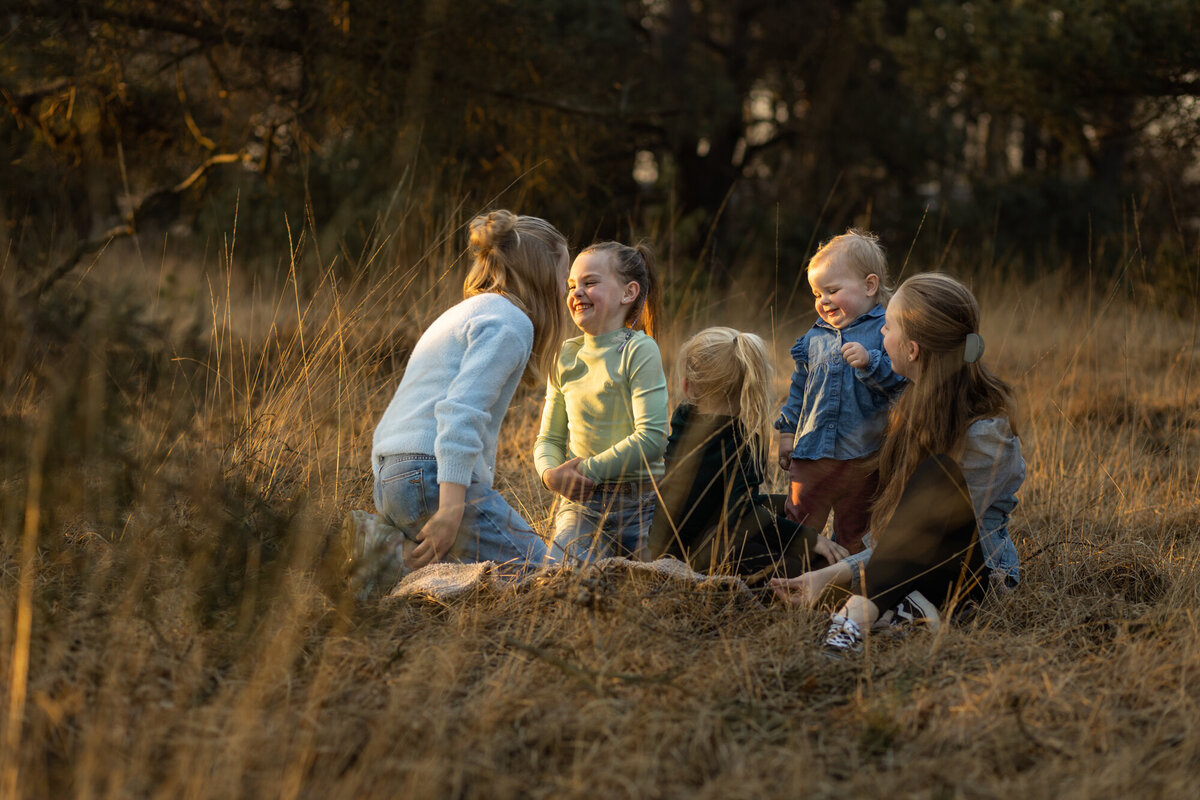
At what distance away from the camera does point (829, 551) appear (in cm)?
287

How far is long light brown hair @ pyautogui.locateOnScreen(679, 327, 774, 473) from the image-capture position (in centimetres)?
292

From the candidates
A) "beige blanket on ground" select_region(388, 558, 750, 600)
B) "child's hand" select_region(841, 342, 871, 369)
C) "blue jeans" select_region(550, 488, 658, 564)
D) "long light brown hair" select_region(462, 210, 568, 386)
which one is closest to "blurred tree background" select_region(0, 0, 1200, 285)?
"child's hand" select_region(841, 342, 871, 369)

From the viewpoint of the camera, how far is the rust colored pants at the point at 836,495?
124 inches

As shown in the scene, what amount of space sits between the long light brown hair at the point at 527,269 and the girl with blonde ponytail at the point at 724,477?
1.42 ft

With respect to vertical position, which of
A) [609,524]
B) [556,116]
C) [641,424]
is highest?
[556,116]

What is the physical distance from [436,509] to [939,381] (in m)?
1.49

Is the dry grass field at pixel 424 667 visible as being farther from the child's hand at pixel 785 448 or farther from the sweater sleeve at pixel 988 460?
the child's hand at pixel 785 448

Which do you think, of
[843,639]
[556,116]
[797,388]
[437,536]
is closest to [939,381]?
[797,388]

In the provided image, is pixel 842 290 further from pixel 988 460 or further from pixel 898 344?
pixel 988 460

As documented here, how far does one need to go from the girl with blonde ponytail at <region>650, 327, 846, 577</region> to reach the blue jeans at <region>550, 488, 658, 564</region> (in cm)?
12

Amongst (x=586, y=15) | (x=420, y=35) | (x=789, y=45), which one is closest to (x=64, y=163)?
(x=420, y=35)

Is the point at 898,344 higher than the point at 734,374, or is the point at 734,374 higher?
the point at 898,344

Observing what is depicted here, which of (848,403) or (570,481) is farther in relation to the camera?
(848,403)

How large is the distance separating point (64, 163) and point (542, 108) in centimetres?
327
